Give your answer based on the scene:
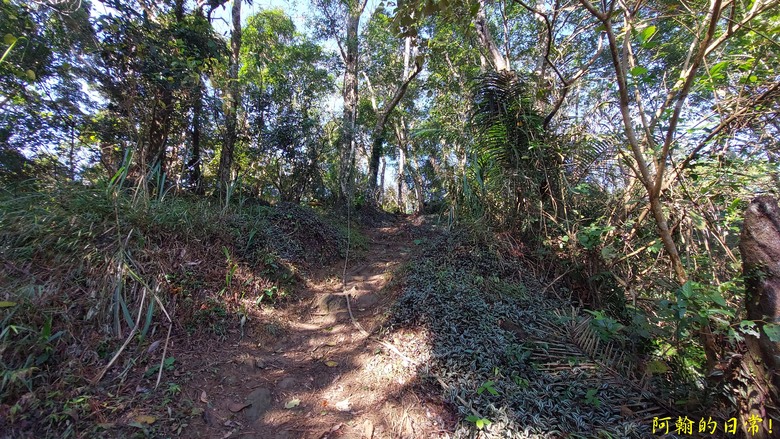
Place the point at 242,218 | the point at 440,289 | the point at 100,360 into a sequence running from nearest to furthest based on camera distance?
the point at 100,360 < the point at 440,289 < the point at 242,218

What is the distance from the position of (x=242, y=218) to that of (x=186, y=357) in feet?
7.30

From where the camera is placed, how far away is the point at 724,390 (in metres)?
1.76

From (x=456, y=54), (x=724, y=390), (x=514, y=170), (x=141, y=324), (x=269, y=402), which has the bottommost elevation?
(x=269, y=402)

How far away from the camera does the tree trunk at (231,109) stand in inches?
205

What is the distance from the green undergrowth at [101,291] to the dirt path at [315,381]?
10.1 inches

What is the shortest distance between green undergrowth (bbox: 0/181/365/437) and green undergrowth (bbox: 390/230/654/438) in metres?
1.93

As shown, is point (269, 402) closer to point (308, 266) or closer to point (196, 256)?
point (196, 256)

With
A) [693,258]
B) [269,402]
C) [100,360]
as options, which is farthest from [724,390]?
[100,360]

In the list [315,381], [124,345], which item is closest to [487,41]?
[315,381]

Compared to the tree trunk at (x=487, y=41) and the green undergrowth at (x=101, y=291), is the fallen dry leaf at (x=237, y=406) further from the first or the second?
the tree trunk at (x=487, y=41)

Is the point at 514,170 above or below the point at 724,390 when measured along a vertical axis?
above

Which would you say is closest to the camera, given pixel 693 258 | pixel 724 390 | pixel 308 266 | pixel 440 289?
pixel 724 390

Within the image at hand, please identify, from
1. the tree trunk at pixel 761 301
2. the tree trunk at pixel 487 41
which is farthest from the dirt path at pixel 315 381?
the tree trunk at pixel 487 41

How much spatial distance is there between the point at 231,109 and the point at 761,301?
644 centimetres
